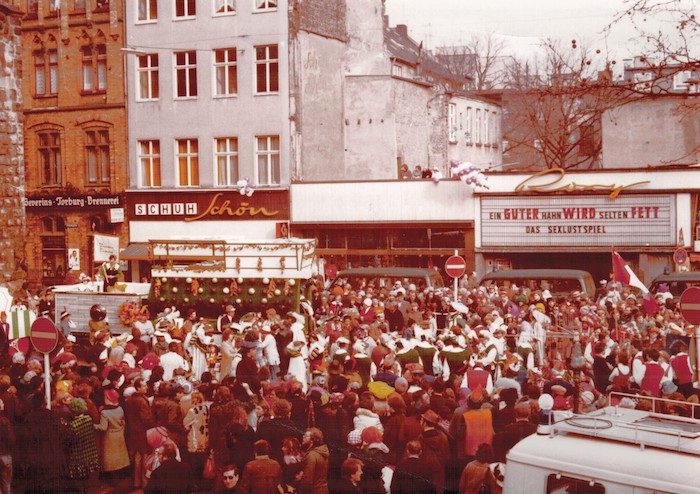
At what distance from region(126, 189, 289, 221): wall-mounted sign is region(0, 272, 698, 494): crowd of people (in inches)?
722

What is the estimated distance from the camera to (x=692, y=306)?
42.2 feet

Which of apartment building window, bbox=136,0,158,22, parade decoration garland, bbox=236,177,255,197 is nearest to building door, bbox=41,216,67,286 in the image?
parade decoration garland, bbox=236,177,255,197

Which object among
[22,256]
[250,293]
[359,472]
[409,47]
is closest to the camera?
[359,472]

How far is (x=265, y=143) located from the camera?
1458 inches

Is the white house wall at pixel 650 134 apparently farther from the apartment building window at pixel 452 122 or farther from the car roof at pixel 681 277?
the car roof at pixel 681 277

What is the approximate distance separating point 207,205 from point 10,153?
11728 mm

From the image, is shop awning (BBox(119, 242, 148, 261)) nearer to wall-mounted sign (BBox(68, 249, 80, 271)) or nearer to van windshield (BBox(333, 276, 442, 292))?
wall-mounted sign (BBox(68, 249, 80, 271))

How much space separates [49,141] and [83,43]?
13.5 ft

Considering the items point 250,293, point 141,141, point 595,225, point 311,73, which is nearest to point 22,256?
point 250,293

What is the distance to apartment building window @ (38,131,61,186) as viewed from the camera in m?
39.1

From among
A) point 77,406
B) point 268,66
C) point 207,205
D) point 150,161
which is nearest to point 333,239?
point 207,205

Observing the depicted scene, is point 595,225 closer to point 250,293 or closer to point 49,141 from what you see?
point 250,293

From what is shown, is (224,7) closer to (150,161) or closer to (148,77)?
(148,77)

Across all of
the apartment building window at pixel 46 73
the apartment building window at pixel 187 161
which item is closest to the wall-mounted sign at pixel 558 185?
the apartment building window at pixel 187 161
